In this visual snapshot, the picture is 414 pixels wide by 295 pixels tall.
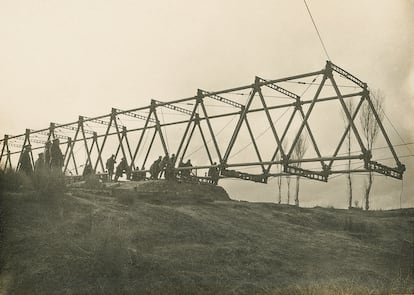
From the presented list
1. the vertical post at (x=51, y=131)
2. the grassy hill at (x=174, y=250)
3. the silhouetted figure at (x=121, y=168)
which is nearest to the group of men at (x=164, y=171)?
the silhouetted figure at (x=121, y=168)

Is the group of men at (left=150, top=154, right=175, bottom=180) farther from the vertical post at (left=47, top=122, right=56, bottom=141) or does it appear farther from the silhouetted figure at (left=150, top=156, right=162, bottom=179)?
the vertical post at (left=47, top=122, right=56, bottom=141)

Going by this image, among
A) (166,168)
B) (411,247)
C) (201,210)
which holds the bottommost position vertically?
(411,247)

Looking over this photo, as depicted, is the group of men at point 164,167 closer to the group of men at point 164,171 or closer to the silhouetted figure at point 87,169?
the group of men at point 164,171

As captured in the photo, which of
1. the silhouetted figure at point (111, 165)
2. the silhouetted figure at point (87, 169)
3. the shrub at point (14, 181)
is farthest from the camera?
the silhouetted figure at point (87, 169)

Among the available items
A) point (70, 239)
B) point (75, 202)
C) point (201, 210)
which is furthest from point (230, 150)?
point (70, 239)

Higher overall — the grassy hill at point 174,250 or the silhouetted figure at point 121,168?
the silhouetted figure at point 121,168

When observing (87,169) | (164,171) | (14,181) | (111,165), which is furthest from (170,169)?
(87,169)

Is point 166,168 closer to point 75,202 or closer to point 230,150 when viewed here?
point 230,150

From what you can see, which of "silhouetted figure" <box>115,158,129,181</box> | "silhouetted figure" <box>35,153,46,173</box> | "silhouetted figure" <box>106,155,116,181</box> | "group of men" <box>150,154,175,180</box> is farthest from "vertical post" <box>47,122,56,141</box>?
"group of men" <box>150,154,175,180</box>
